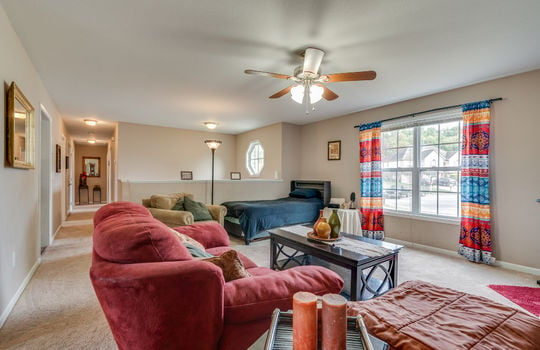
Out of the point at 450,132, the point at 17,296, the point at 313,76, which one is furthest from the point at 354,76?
the point at 17,296

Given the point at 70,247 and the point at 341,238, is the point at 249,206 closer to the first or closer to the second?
the point at 341,238

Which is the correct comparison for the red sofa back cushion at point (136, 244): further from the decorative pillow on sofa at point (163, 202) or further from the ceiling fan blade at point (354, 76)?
the decorative pillow on sofa at point (163, 202)

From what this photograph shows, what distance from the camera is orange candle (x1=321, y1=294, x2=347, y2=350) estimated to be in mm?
692

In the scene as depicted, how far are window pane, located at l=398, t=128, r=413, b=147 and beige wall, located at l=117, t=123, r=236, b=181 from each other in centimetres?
466

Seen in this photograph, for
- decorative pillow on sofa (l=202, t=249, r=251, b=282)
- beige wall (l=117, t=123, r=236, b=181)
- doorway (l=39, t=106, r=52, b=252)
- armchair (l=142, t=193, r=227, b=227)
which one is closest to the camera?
decorative pillow on sofa (l=202, t=249, r=251, b=282)

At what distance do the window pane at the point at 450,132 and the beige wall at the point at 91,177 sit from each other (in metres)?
11.4

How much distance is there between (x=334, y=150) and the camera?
5332mm

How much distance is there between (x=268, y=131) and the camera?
247 inches

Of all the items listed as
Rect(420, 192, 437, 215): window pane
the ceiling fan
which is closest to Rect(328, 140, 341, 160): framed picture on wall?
Rect(420, 192, 437, 215): window pane

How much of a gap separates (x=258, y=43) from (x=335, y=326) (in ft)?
7.80

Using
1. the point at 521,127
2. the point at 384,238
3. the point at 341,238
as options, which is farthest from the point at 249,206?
the point at 521,127

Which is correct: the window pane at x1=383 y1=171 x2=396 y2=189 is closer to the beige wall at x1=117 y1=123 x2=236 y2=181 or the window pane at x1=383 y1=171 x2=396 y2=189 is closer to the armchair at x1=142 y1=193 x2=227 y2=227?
the armchair at x1=142 y1=193 x2=227 y2=227

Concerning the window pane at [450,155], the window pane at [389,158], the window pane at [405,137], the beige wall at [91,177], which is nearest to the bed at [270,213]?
the window pane at [389,158]

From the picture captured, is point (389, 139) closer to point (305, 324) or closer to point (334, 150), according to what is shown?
point (334, 150)
